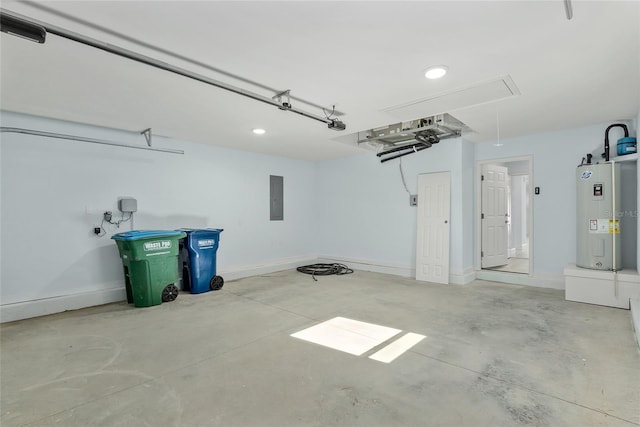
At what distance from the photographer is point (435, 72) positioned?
107 inches

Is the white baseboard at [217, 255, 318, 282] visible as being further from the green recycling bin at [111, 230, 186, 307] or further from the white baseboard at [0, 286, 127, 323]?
the white baseboard at [0, 286, 127, 323]

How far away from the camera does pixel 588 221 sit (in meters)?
4.19

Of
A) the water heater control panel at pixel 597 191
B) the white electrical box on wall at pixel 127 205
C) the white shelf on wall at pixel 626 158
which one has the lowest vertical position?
the white electrical box on wall at pixel 127 205

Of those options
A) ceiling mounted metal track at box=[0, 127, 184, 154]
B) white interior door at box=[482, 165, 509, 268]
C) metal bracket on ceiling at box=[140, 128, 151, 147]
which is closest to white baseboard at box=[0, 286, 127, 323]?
ceiling mounted metal track at box=[0, 127, 184, 154]

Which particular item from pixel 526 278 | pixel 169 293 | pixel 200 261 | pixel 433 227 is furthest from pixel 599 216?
pixel 169 293

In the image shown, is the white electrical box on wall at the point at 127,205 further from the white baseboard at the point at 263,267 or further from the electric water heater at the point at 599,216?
the electric water heater at the point at 599,216

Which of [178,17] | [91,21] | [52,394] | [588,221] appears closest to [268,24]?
[178,17]

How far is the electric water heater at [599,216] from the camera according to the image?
3988 mm

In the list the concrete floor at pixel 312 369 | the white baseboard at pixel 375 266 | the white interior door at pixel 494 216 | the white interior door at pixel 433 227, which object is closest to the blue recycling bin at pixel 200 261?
the concrete floor at pixel 312 369

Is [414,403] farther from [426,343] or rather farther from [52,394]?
[52,394]

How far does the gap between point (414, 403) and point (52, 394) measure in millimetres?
2427

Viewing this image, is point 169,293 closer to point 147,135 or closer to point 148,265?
point 148,265

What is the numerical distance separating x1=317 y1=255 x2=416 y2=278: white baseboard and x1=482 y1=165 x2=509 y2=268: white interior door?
1.39 m

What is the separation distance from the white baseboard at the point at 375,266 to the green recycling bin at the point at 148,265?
366 cm
